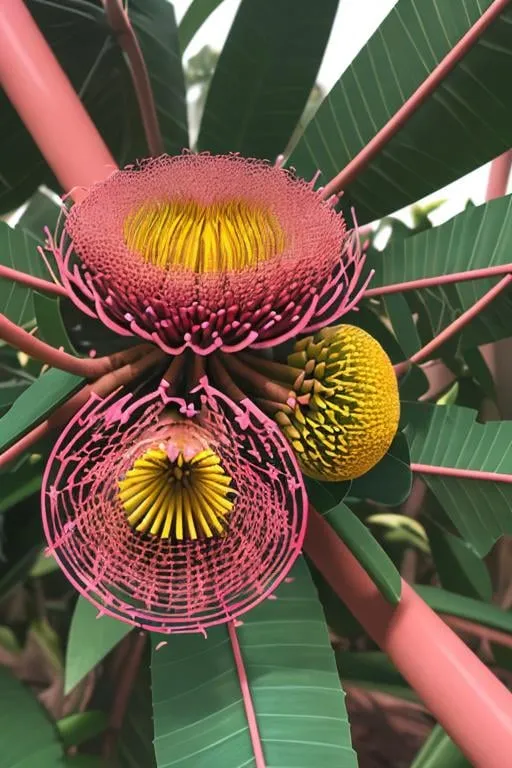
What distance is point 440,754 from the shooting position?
0.56 meters

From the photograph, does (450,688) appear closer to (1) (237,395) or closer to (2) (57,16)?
(1) (237,395)

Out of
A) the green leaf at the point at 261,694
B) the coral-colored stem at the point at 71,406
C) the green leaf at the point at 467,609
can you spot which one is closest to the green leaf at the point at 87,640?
the green leaf at the point at 261,694

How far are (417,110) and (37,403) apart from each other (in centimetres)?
34

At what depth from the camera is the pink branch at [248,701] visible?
0.37m

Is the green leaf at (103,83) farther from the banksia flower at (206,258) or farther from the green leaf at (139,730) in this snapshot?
the green leaf at (139,730)

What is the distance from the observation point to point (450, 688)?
1.31ft

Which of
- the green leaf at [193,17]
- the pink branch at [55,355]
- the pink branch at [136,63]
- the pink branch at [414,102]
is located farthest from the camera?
the green leaf at [193,17]

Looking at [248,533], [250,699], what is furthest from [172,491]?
[250,699]

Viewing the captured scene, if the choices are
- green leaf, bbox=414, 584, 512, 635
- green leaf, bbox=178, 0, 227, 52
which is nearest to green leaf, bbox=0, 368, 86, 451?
green leaf, bbox=414, 584, 512, 635

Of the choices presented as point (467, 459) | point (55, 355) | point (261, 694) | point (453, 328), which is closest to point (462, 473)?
point (467, 459)

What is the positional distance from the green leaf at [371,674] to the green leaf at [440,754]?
0.05 metres

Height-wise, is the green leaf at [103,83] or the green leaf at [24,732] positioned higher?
A: the green leaf at [103,83]

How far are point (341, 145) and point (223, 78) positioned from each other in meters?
0.12

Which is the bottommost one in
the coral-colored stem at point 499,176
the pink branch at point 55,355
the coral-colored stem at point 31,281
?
the pink branch at point 55,355
